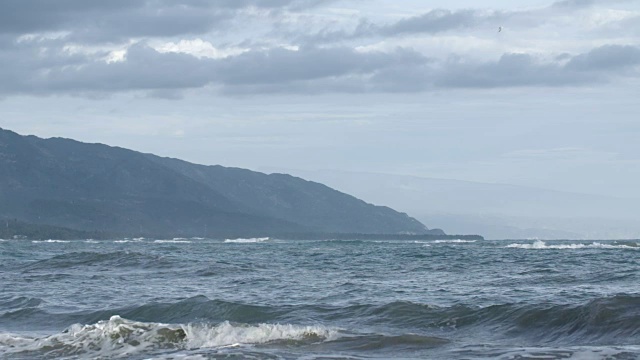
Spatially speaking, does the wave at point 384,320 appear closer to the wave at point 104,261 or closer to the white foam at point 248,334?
the white foam at point 248,334

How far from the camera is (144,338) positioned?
30.2 meters

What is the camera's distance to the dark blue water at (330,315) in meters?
28.2

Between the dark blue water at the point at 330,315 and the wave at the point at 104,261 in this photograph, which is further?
the wave at the point at 104,261

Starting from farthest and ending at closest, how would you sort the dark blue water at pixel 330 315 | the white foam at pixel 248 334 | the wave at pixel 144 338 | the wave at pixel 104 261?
1. the wave at pixel 104 261
2. the white foam at pixel 248 334
3. the wave at pixel 144 338
4. the dark blue water at pixel 330 315

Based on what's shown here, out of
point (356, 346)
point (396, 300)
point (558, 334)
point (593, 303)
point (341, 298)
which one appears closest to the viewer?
point (356, 346)

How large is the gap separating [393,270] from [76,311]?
79.2ft

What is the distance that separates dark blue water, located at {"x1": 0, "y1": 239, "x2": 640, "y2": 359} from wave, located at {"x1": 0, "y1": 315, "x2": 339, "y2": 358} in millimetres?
43

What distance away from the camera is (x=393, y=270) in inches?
2324

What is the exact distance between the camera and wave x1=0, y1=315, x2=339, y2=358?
2920 centimetres

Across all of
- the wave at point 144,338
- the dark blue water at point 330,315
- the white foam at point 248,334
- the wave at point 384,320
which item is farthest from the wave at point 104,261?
the white foam at point 248,334

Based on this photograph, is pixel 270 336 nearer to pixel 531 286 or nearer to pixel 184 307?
pixel 184 307

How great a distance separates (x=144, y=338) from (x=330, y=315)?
7.29m

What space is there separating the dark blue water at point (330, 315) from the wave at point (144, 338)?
0.04 metres

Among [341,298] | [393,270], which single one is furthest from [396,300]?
[393,270]
